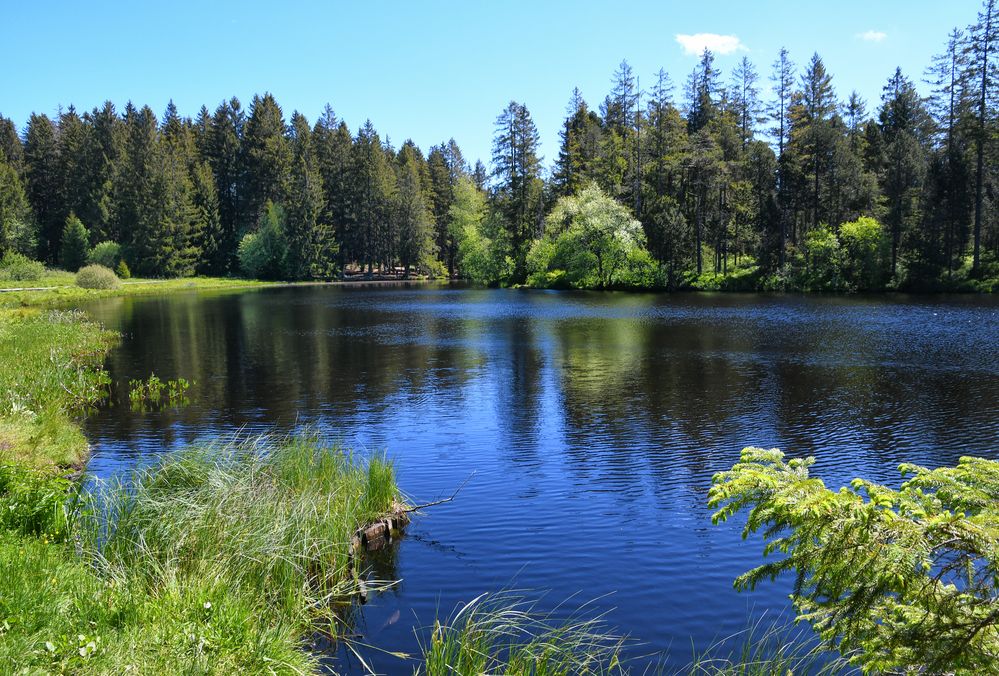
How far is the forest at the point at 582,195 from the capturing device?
63.7m

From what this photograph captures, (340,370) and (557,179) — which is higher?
(557,179)

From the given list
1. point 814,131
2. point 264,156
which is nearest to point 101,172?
point 264,156

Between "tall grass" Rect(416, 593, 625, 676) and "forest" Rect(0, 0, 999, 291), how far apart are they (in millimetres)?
62501

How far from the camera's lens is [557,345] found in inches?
1395

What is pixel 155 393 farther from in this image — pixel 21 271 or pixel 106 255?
pixel 106 255

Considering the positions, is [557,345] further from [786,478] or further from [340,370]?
[786,478]

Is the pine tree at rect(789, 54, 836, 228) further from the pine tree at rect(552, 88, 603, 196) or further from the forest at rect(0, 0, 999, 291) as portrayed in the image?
the pine tree at rect(552, 88, 603, 196)

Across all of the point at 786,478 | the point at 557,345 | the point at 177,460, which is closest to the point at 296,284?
the point at 557,345

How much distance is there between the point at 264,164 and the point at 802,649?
118 m

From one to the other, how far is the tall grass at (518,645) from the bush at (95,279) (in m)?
78.8

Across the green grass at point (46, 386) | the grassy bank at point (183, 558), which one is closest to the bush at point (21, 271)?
the green grass at point (46, 386)

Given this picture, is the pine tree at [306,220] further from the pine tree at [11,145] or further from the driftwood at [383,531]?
the driftwood at [383,531]

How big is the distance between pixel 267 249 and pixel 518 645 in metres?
110

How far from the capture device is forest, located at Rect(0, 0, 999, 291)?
209 ft
